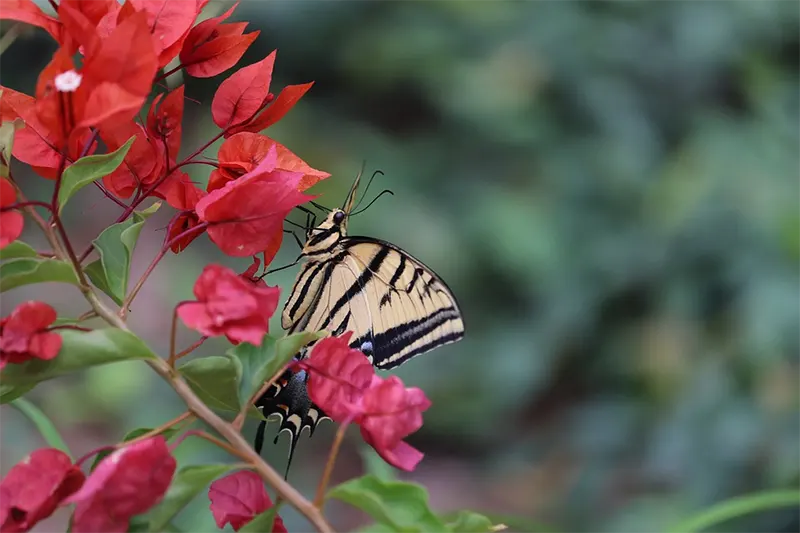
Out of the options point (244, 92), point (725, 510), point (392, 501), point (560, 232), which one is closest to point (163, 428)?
point (392, 501)

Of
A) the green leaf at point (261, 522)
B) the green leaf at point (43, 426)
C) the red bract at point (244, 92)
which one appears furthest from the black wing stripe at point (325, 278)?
the green leaf at point (261, 522)

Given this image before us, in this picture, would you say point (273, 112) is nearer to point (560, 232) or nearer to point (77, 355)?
point (77, 355)

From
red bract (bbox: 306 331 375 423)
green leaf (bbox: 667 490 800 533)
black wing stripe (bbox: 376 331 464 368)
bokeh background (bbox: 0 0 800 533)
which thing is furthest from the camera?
bokeh background (bbox: 0 0 800 533)

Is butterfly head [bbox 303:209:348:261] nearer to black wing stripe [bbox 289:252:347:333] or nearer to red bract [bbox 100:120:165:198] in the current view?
black wing stripe [bbox 289:252:347:333]

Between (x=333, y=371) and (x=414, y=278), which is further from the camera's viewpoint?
(x=414, y=278)

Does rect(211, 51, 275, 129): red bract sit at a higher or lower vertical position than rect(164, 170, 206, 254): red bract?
higher

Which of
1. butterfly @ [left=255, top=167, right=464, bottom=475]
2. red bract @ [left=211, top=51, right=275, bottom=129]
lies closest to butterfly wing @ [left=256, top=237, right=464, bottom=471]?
butterfly @ [left=255, top=167, right=464, bottom=475]
